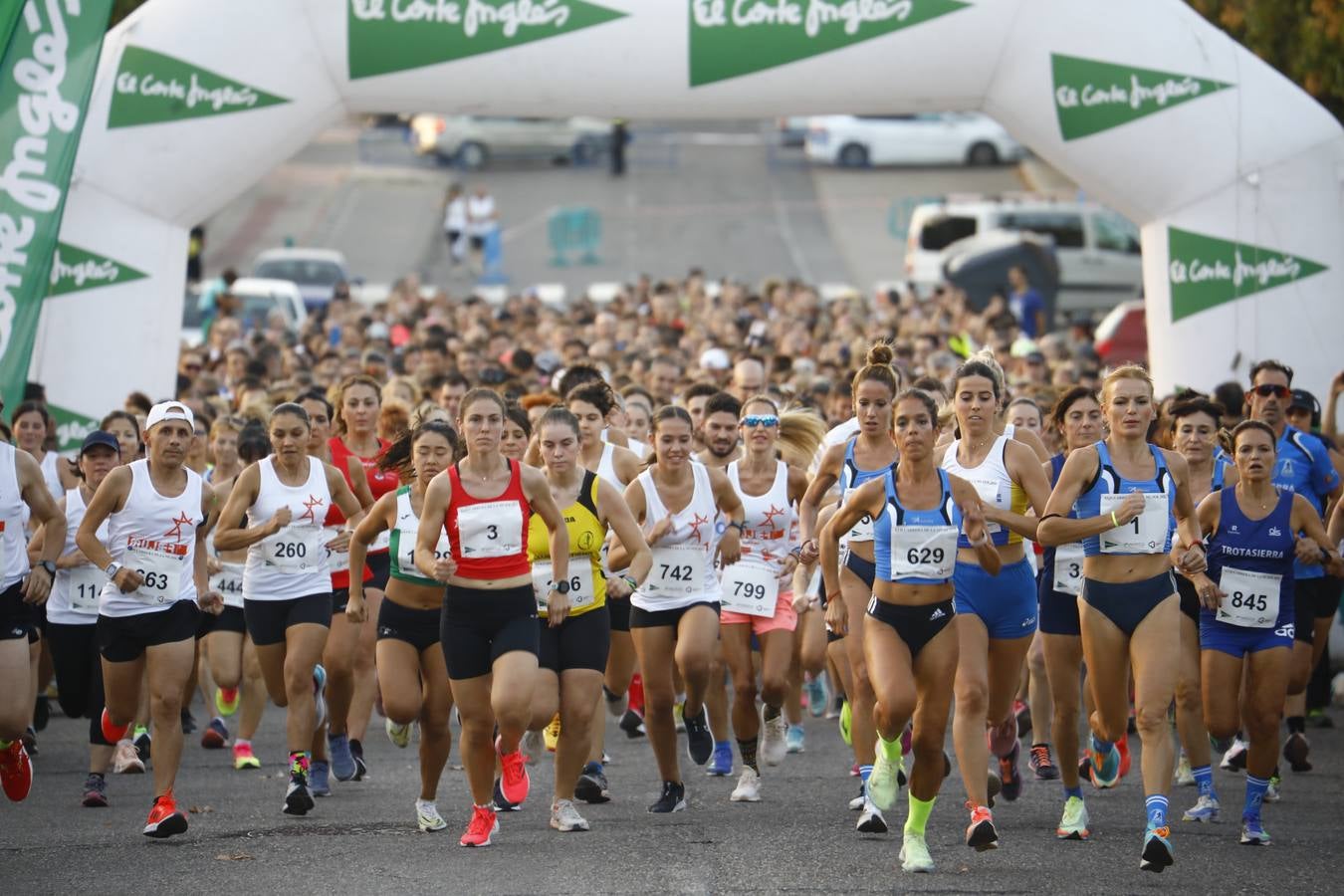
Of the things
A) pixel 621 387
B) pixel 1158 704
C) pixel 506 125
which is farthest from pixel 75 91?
pixel 506 125

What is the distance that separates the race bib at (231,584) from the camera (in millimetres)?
11273

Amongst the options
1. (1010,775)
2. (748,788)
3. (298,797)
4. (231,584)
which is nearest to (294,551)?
(298,797)

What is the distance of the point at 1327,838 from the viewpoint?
9.34 metres

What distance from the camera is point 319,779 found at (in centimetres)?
1052

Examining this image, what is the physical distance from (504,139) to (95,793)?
40011 mm

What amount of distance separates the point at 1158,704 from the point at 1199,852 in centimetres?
77

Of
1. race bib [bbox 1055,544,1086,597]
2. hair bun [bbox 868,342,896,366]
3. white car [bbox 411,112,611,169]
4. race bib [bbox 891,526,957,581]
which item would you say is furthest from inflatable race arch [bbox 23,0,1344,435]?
white car [bbox 411,112,611,169]

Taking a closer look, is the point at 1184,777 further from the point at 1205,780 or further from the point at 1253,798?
the point at 1253,798

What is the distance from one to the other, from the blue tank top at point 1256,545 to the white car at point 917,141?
38.1 m

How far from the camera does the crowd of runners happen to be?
8.77m

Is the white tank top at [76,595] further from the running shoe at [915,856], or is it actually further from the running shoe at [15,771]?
the running shoe at [915,856]

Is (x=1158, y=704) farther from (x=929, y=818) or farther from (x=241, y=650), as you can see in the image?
(x=241, y=650)

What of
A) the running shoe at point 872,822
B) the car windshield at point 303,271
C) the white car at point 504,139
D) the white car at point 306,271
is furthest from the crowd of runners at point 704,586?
the white car at point 504,139

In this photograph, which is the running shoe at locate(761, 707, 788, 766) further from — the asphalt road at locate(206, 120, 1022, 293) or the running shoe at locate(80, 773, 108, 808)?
the asphalt road at locate(206, 120, 1022, 293)
